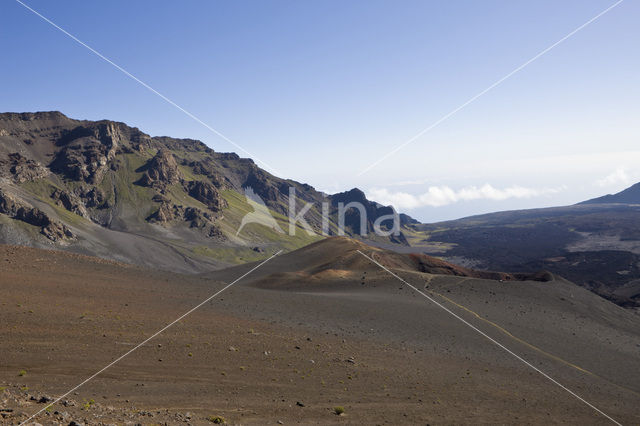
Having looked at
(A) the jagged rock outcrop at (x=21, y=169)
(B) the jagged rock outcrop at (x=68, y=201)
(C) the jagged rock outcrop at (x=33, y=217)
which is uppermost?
(A) the jagged rock outcrop at (x=21, y=169)

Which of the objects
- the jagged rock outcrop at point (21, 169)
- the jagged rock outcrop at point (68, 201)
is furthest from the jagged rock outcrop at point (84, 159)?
the jagged rock outcrop at point (68, 201)

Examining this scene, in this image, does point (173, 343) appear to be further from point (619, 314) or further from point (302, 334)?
point (619, 314)

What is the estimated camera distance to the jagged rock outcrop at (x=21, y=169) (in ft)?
495

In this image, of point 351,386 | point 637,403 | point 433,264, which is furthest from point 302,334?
point 433,264

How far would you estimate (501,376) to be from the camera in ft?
81.9

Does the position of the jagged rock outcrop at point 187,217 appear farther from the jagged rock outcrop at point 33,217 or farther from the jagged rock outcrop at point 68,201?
the jagged rock outcrop at point 33,217

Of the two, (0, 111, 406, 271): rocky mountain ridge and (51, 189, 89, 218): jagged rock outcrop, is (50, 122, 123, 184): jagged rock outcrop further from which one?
(51, 189, 89, 218): jagged rock outcrop

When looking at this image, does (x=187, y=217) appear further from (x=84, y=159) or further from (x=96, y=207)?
(x=84, y=159)

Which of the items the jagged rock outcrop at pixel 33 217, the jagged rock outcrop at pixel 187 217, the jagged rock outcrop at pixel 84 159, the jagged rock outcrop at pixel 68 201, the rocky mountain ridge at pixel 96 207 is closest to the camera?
the jagged rock outcrop at pixel 33 217

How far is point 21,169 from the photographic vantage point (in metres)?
154

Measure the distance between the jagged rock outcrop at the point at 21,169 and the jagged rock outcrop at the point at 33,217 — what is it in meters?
30.3

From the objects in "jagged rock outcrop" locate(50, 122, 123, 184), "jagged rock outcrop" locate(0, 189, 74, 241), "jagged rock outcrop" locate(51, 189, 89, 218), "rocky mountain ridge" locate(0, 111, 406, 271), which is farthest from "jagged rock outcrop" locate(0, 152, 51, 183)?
"jagged rock outcrop" locate(0, 189, 74, 241)

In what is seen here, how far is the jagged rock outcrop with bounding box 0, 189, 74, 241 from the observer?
122819 mm

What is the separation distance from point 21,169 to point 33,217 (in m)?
45.4
